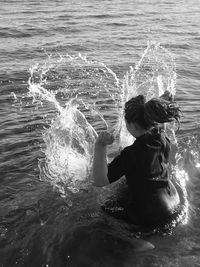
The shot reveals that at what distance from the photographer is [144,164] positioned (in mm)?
5148

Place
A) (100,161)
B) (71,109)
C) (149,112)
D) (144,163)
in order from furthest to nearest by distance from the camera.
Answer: (71,109), (100,161), (144,163), (149,112)

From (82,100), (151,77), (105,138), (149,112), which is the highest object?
(149,112)

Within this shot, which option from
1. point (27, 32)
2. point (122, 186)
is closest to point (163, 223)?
point (122, 186)

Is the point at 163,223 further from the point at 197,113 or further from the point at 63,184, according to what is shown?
the point at 197,113

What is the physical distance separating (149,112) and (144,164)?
64cm

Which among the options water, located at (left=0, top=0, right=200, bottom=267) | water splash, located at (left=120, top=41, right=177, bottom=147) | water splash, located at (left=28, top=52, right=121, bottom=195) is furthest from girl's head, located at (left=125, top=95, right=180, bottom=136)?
water splash, located at (left=120, top=41, right=177, bottom=147)

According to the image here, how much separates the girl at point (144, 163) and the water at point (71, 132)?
14.3 inches

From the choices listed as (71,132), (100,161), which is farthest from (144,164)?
(71,132)

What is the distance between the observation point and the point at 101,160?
5242 millimetres

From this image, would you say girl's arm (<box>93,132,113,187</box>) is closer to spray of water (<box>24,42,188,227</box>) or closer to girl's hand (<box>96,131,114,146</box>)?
girl's hand (<box>96,131,114,146</box>)

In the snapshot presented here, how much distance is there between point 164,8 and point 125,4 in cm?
228

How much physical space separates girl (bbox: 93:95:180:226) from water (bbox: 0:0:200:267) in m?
0.36

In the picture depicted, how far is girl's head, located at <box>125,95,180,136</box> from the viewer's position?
5008mm

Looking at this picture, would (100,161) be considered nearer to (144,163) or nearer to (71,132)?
(144,163)
